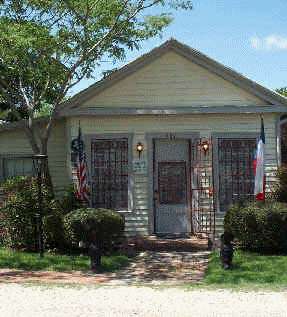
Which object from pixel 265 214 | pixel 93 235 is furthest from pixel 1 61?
pixel 265 214

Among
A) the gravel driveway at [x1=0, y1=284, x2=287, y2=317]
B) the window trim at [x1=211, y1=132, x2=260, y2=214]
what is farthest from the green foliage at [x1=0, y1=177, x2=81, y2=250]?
the window trim at [x1=211, y1=132, x2=260, y2=214]

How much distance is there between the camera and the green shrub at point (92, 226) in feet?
41.5

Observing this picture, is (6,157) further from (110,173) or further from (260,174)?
(260,174)

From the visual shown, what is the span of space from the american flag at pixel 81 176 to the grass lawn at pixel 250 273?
141 inches

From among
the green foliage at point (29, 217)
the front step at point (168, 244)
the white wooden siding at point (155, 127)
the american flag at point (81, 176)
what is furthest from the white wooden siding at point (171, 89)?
the front step at point (168, 244)

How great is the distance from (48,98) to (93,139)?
8.75 ft

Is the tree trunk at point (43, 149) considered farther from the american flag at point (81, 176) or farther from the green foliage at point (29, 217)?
the american flag at point (81, 176)

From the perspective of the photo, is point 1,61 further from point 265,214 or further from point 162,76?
point 265,214

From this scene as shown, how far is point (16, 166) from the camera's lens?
1579 centimetres

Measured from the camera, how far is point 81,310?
8039mm

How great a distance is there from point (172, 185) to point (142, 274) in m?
4.14

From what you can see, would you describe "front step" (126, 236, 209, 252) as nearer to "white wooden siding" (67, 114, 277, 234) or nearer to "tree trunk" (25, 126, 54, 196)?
"white wooden siding" (67, 114, 277, 234)

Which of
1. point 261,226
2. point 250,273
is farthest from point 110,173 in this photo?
point 250,273

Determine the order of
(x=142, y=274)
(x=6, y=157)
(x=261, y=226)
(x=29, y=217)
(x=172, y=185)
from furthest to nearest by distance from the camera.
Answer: (x=6, y=157), (x=172, y=185), (x=29, y=217), (x=261, y=226), (x=142, y=274)
